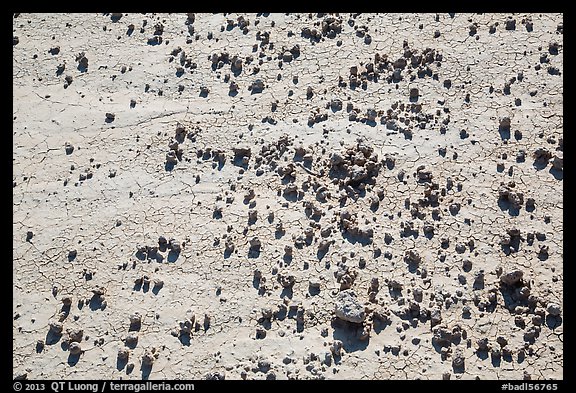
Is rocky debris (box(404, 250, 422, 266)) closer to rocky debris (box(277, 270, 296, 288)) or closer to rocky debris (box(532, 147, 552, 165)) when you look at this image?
rocky debris (box(277, 270, 296, 288))

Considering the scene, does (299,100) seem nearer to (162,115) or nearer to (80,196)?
(162,115)

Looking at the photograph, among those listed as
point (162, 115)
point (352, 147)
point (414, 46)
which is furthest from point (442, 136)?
point (162, 115)

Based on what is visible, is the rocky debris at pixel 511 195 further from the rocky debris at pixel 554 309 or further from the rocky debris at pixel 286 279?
the rocky debris at pixel 286 279

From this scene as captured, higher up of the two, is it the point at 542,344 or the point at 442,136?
the point at 442,136

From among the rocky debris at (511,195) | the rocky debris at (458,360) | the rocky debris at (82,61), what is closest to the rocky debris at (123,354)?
the rocky debris at (458,360)

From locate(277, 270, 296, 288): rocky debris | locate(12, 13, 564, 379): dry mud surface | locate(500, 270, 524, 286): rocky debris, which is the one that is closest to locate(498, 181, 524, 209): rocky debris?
locate(12, 13, 564, 379): dry mud surface

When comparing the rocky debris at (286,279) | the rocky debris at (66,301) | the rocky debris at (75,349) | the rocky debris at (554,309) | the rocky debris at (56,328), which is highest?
the rocky debris at (286,279)
